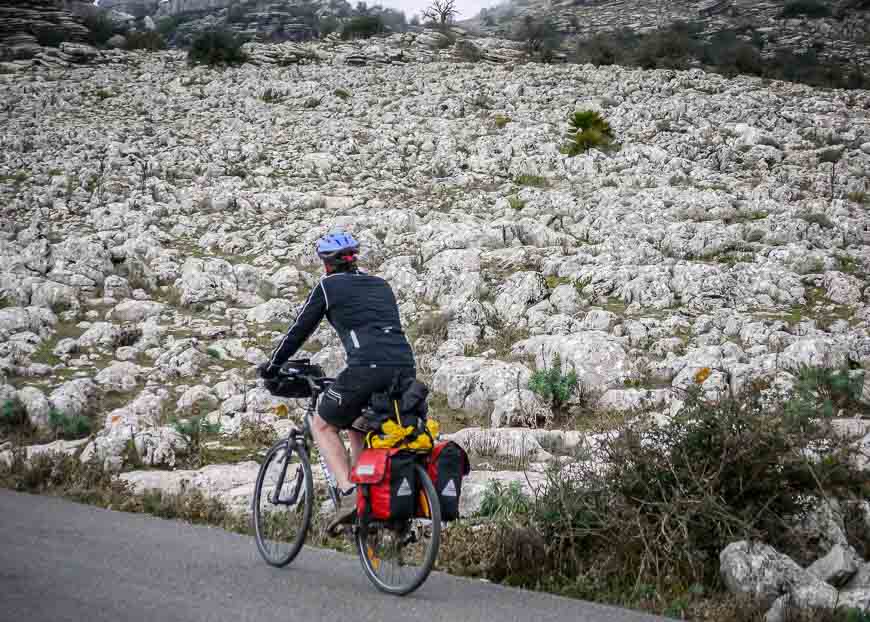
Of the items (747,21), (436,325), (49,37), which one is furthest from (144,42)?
(747,21)

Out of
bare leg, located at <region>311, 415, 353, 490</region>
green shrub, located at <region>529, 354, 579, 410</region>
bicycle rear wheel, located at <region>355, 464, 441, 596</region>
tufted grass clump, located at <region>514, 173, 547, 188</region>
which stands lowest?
green shrub, located at <region>529, 354, 579, 410</region>

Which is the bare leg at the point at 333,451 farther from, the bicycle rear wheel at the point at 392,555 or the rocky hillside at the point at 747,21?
the rocky hillside at the point at 747,21

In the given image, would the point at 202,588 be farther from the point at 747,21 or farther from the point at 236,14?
the point at 236,14

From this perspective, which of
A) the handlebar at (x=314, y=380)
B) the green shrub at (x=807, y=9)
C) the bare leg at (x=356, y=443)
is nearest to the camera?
the bare leg at (x=356, y=443)

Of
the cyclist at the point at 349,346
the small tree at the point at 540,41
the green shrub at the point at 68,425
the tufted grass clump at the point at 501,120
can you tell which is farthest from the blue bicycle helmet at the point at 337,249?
the small tree at the point at 540,41

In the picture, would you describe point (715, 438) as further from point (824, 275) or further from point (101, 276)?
point (101, 276)

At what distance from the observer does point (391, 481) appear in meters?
4.27

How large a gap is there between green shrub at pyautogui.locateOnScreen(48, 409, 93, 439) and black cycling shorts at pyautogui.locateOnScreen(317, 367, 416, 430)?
16.1ft

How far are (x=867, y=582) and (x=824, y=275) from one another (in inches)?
345

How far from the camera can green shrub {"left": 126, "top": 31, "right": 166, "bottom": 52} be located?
35312mm

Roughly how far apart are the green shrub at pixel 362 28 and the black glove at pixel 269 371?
35.9 meters

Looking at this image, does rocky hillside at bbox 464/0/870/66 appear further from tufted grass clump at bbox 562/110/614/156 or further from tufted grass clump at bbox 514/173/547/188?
tufted grass clump at bbox 514/173/547/188

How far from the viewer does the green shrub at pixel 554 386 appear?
8.68 meters

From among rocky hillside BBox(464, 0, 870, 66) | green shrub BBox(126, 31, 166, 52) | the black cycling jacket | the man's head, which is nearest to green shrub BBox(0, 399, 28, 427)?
the black cycling jacket
